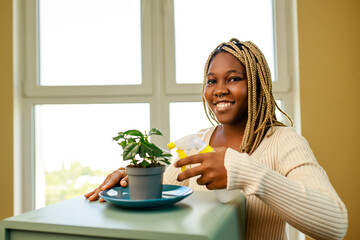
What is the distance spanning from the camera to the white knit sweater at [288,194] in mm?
668

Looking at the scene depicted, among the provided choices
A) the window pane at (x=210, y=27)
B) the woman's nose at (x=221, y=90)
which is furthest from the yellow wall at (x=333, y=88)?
the woman's nose at (x=221, y=90)

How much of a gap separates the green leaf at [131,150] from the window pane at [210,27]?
1295 millimetres

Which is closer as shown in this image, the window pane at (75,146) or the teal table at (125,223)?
the teal table at (125,223)

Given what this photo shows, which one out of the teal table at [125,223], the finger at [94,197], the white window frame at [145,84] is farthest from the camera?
the white window frame at [145,84]

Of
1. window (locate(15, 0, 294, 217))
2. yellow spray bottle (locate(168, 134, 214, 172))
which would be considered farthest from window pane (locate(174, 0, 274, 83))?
yellow spray bottle (locate(168, 134, 214, 172))

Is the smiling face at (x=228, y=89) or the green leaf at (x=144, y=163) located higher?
the smiling face at (x=228, y=89)

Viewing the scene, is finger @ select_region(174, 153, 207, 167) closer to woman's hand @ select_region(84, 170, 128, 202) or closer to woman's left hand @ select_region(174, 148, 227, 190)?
woman's left hand @ select_region(174, 148, 227, 190)

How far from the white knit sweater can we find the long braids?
142 millimetres

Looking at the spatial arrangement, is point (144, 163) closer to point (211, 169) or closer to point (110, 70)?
point (211, 169)

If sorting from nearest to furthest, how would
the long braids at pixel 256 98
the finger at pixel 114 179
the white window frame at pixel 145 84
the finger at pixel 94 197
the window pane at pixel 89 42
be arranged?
the finger at pixel 94 197 < the finger at pixel 114 179 < the long braids at pixel 256 98 < the white window frame at pixel 145 84 < the window pane at pixel 89 42

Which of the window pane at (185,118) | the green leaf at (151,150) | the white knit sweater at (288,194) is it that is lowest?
the white knit sweater at (288,194)

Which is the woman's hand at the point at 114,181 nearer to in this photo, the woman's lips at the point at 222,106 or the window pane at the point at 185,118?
the woman's lips at the point at 222,106

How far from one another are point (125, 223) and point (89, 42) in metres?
1.66

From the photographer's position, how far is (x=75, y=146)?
2.01 meters
